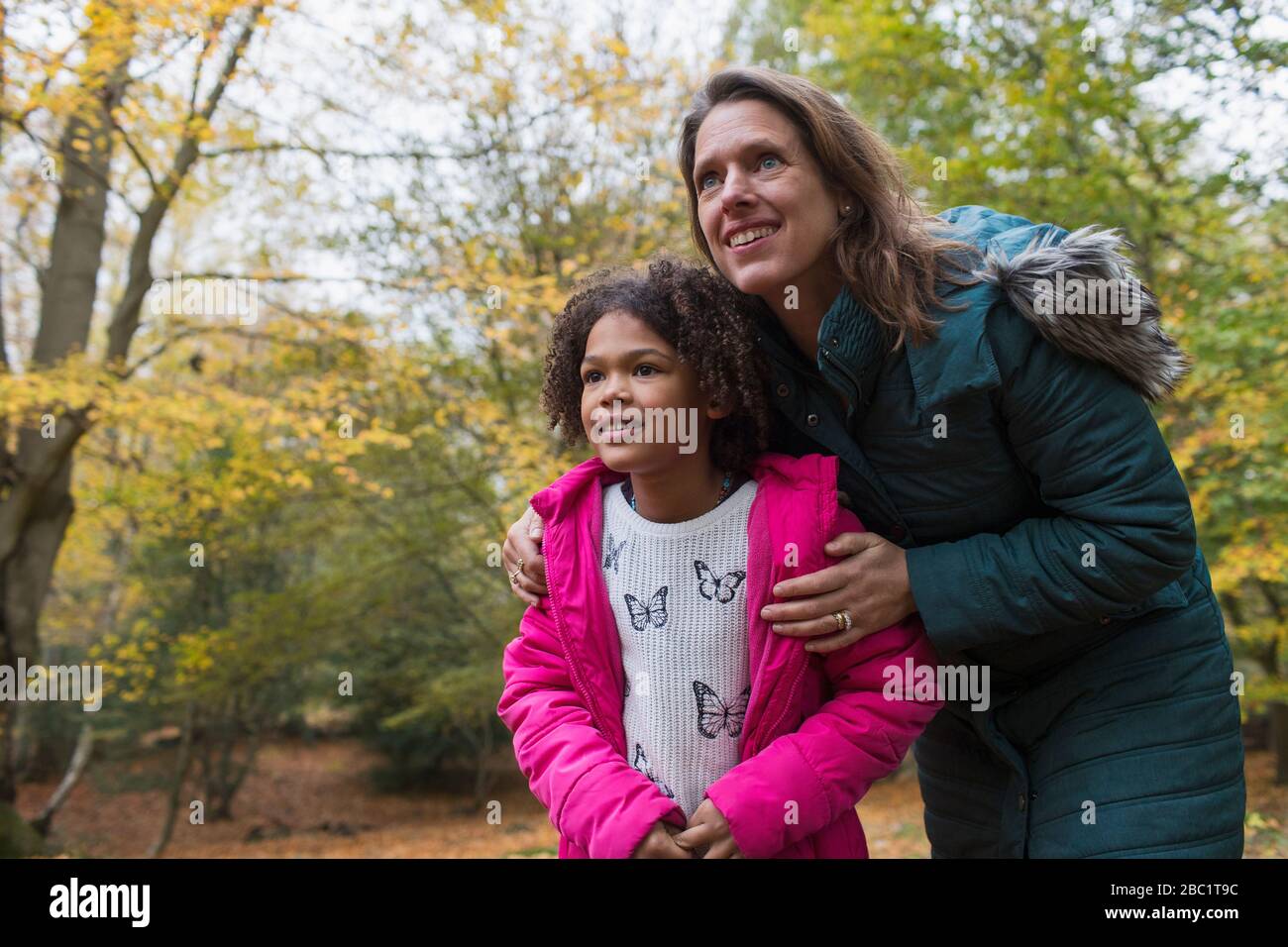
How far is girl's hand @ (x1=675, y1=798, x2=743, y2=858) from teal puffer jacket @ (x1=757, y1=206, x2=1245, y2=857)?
499mm

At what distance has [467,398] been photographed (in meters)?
8.19

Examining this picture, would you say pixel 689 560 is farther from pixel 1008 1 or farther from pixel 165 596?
pixel 165 596

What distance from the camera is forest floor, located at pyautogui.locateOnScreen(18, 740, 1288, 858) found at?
1032 centimetres

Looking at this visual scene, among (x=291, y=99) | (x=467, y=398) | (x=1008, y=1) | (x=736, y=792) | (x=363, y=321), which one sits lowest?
(x=736, y=792)

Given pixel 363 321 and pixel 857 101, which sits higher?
pixel 857 101

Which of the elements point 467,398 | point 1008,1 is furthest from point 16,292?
point 1008,1

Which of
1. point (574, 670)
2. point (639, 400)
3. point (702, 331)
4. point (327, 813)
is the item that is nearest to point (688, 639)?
point (574, 670)

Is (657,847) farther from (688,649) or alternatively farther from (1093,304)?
(1093,304)

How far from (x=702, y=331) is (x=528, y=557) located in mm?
600

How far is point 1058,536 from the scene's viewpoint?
1.62m

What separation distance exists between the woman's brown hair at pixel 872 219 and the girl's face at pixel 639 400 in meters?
0.38

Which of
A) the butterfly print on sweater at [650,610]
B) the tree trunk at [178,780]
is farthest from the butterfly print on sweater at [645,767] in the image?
the tree trunk at [178,780]

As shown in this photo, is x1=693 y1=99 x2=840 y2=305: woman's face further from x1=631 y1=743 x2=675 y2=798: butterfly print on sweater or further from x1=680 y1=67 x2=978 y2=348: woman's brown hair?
x1=631 y1=743 x2=675 y2=798: butterfly print on sweater
